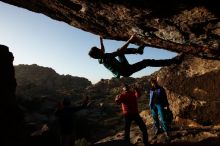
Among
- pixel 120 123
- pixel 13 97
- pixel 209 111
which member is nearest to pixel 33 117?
pixel 120 123

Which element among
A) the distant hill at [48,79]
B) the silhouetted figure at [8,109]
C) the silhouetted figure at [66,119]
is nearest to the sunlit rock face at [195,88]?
the silhouetted figure at [66,119]

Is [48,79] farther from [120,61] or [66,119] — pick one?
[120,61]

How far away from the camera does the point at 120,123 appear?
38.4m

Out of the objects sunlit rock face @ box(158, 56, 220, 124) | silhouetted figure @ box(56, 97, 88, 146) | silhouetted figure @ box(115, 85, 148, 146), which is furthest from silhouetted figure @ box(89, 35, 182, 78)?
sunlit rock face @ box(158, 56, 220, 124)

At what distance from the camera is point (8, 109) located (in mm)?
13391

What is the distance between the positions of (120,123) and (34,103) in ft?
32.9

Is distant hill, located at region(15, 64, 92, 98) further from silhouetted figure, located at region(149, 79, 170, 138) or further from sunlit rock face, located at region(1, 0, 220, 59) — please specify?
silhouetted figure, located at region(149, 79, 170, 138)

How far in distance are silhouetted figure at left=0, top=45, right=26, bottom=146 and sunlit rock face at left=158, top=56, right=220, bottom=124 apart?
7.59m

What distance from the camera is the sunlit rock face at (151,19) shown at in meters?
8.81

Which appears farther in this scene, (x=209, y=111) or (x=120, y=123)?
(x=120, y=123)

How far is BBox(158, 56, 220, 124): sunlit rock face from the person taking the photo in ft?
49.6

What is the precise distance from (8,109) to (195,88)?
8.64 meters

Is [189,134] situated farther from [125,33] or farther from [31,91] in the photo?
[31,91]

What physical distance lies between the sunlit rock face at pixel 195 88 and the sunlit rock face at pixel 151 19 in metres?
3.19
